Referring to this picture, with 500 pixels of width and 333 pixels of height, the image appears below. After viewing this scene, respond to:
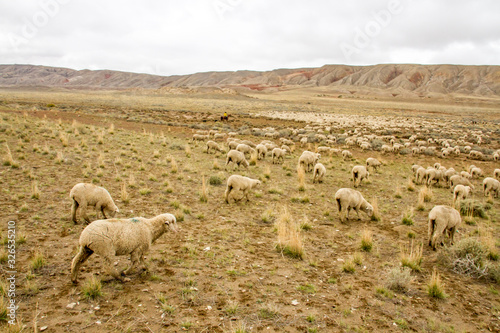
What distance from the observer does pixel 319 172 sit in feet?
49.5

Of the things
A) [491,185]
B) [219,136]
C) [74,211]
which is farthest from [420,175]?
[219,136]

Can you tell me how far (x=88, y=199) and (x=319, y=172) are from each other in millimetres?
11211

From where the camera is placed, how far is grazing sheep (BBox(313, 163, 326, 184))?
1497cm

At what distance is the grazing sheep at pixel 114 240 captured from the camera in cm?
517

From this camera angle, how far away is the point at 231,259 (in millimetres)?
6855

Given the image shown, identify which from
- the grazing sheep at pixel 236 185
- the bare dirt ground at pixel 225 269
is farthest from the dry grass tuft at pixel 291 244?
the grazing sheep at pixel 236 185

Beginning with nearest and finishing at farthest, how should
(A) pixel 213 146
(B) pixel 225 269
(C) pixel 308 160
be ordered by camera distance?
1. (B) pixel 225 269
2. (C) pixel 308 160
3. (A) pixel 213 146

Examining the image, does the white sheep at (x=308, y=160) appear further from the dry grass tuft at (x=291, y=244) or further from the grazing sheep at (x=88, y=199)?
the grazing sheep at (x=88, y=199)

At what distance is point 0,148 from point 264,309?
1628 cm

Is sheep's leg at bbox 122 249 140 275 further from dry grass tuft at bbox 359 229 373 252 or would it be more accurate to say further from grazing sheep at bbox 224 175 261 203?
dry grass tuft at bbox 359 229 373 252

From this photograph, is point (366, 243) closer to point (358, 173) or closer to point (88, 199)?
point (358, 173)

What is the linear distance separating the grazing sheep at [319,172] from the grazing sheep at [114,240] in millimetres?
10438

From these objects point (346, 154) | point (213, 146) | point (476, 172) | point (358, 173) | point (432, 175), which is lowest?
point (476, 172)

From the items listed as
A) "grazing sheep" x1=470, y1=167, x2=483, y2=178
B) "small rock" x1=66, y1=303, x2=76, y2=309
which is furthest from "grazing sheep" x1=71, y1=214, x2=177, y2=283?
"grazing sheep" x1=470, y1=167, x2=483, y2=178
